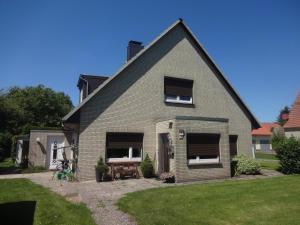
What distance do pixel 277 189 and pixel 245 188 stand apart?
1.43 metres

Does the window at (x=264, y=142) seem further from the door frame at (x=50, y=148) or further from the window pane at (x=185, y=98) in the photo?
the door frame at (x=50, y=148)

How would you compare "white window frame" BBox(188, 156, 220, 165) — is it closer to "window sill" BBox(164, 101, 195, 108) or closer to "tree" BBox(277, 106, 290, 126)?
"window sill" BBox(164, 101, 195, 108)

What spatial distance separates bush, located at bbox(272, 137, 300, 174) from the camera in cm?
1620

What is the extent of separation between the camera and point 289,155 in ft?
53.9

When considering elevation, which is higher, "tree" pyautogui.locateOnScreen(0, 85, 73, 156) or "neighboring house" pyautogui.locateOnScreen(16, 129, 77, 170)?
"tree" pyautogui.locateOnScreen(0, 85, 73, 156)

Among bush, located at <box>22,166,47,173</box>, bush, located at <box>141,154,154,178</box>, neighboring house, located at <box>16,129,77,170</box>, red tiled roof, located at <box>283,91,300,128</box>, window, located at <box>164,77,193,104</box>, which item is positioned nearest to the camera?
bush, located at <box>141,154,154,178</box>

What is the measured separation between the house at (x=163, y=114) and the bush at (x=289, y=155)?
11.2 ft

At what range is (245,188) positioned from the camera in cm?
1115

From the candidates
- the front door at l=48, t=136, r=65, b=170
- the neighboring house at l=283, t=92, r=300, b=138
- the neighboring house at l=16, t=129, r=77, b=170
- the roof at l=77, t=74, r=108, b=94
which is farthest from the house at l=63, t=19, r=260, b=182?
the neighboring house at l=283, t=92, r=300, b=138

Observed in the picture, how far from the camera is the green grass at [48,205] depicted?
275 inches

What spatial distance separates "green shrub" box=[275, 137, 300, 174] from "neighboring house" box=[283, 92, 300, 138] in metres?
8.14

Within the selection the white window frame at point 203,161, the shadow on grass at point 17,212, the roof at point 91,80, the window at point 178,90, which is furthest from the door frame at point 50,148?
the white window frame at point 203,161

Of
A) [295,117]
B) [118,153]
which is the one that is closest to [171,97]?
[118,153]

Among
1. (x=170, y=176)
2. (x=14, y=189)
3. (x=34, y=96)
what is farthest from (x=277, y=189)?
(x=34, y=96)
